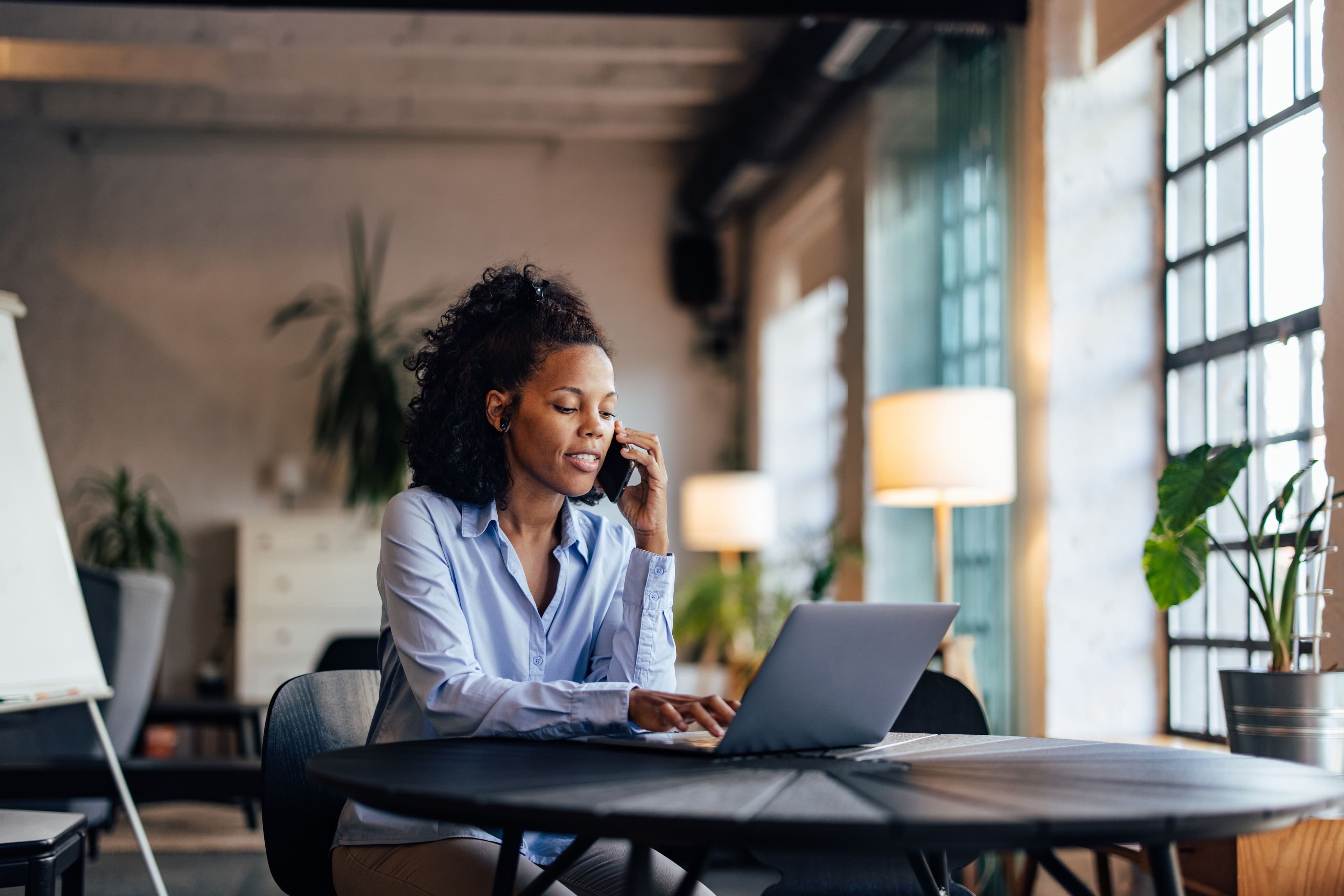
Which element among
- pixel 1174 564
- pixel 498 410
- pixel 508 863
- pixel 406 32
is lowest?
pixel 508 863

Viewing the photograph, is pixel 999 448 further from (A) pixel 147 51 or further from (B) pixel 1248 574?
(A) pixel 147 51

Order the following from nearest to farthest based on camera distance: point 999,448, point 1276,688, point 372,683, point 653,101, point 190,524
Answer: point 372,683 < point 1276,688 < point 999,448 < point 653,101 < point 190,524

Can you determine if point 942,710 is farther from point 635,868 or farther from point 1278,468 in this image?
point 1278,468

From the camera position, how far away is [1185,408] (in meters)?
3.86

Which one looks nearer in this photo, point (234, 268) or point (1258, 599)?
point (1258, 599)

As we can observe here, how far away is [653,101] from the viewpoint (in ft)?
22.1

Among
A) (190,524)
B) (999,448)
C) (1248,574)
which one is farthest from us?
(190,524)

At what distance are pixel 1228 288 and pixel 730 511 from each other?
2.95m

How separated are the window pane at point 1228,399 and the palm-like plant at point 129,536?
17.6ft

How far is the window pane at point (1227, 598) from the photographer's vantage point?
3555 mm

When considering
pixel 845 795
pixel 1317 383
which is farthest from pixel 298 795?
pixel 1317 383

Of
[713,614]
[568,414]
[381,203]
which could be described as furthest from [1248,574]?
[381,203]

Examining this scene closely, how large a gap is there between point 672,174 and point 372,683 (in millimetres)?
6417

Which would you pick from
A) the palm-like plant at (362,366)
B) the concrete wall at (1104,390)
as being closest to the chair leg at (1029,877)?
the concrete wall at (1104,390)
